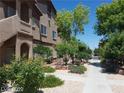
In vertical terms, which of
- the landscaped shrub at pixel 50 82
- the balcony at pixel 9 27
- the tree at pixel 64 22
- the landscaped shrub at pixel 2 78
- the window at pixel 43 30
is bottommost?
the landscaped shrub at pixel 50 82

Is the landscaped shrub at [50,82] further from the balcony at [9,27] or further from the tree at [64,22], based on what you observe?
the tree at [64,22]

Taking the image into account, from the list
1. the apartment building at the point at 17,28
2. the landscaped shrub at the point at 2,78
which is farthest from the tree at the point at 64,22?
the landscaped shrub at the point at 2,78

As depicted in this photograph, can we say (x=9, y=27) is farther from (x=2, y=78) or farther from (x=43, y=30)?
(x=43, y=30)

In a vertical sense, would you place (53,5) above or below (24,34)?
above

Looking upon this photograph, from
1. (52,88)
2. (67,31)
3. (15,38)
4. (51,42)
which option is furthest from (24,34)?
(67,31)

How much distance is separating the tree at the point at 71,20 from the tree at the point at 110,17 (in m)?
4.39

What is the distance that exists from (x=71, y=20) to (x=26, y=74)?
32165 mm

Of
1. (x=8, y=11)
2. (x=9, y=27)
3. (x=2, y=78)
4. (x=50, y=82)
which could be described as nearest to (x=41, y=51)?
(x=8, y=11)

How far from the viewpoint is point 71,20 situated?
42.6m

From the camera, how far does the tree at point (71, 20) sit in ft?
136

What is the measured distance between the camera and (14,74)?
37.1 ft

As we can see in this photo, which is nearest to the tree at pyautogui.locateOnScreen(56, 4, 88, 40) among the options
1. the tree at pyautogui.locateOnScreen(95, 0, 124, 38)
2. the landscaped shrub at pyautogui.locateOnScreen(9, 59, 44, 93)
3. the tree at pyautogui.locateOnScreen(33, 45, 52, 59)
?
the tree at pyautogui.locateOnScreen(95, 0, 124, 38)

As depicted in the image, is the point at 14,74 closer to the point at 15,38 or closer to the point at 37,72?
the point at 37,72

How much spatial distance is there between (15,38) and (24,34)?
149 cm
